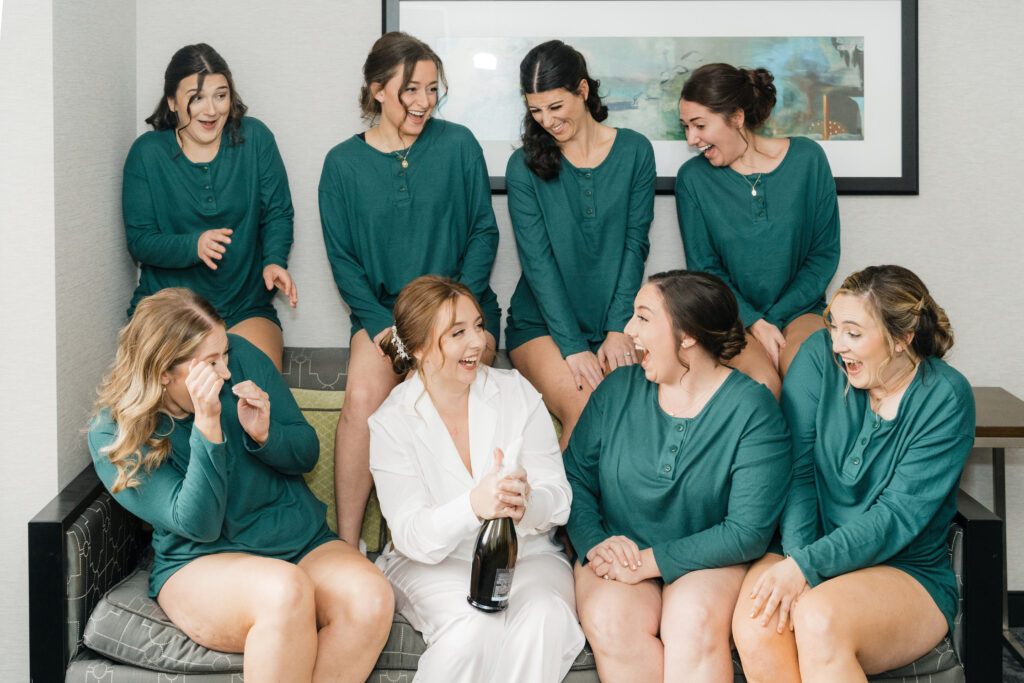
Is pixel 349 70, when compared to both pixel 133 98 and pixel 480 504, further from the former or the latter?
pixel 480 504

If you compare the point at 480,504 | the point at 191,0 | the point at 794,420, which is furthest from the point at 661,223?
the point at 191,0

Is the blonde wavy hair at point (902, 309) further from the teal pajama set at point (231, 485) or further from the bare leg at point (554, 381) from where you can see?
the teal pajama set at point (231, 485)

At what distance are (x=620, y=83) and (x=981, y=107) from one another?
3.95ft

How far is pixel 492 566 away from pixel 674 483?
0.50m

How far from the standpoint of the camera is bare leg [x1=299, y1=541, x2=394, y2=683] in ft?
7.73

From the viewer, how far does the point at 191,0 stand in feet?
11.3

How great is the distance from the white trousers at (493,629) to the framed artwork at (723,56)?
158 centimetres

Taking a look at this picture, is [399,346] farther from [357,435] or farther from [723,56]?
[723,56]

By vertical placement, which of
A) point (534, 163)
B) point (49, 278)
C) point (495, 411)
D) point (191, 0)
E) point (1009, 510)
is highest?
point (191, 0)

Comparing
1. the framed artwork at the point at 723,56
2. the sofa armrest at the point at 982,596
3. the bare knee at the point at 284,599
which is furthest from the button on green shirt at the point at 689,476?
the framed artwork at the point at 723,56

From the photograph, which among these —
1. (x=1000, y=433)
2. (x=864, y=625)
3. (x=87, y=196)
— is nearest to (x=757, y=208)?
(x=1000, y=433)

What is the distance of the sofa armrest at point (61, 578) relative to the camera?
2422 mm

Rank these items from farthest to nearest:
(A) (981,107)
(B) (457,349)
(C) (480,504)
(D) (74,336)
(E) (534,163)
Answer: (A) (981,107) < (E) (534,163) < (D) (74,336) < (B) (457,349) < (C) (480,504)

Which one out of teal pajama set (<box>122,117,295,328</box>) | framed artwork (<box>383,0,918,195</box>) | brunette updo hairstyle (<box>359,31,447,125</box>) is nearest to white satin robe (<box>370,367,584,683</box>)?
teal pajama set (<box>122,117,295,328</box>)
